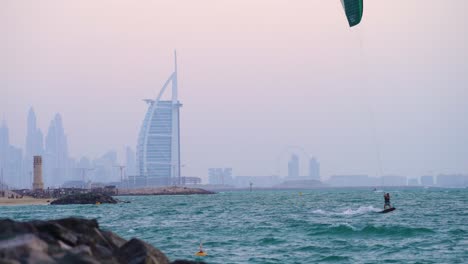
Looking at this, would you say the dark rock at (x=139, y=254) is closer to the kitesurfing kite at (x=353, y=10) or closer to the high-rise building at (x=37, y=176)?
the kitesurfing kite at (x=353, y=10)

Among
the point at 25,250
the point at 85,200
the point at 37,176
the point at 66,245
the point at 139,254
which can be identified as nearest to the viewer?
the point at 25,250

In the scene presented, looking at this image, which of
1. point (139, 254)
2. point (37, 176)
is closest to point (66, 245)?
point (139, 254)

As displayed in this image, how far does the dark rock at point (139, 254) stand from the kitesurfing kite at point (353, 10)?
88.5 ft

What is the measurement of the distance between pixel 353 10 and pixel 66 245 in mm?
29474

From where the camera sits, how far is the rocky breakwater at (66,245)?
515 inches

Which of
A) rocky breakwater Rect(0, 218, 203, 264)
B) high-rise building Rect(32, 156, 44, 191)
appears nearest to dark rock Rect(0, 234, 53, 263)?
rocky breakwater Rect(0, 218, 203, 264)

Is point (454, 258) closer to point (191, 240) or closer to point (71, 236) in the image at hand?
point (191, 240)

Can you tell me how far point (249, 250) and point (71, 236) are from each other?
62.1 ft

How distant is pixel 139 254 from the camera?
16297mm

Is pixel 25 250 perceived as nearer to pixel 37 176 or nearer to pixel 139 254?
pixel 139 254

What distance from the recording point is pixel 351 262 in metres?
29.2

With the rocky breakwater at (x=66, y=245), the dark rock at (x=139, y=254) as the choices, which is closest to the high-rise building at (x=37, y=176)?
the rocky breakwater at (x=66, y=245)

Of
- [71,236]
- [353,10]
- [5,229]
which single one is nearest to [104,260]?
[71,236]

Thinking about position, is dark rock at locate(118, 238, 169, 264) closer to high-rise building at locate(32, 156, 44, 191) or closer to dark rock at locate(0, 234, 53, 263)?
dark rock at locate(0, 234, 53, 263)
